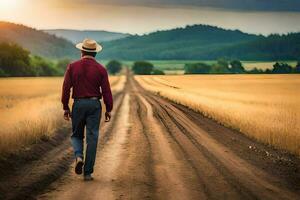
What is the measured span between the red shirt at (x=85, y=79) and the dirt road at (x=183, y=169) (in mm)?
1512

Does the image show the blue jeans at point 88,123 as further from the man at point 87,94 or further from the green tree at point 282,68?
the green tree at point 282,68

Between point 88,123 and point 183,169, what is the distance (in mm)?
2199

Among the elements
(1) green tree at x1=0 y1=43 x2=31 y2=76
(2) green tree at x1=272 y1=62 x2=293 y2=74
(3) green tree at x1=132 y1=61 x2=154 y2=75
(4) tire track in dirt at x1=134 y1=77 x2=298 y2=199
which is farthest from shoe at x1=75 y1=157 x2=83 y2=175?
(3) green tree at x1=132 y1=61 x2=154 y2=75

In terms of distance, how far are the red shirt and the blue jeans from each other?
0.16 meters

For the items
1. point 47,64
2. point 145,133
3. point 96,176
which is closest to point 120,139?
point 145,133

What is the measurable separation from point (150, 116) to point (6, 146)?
12066 millimetres

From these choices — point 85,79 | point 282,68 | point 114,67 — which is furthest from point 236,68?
point 85,79

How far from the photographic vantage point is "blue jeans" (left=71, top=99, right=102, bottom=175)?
9008mm

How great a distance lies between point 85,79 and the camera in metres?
9.05

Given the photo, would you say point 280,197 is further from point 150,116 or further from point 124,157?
point 150,116

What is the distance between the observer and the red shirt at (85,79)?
905cm

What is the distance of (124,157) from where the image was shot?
37.8 ft

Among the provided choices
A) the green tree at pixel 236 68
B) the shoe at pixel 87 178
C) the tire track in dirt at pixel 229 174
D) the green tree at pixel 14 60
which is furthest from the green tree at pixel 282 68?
the shoe at pixel 87 178

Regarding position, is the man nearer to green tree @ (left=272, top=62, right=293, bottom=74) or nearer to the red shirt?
the red shirt
